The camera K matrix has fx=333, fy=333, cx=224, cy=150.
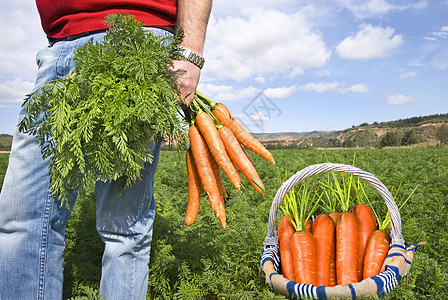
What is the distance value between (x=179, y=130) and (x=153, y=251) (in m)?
1.59

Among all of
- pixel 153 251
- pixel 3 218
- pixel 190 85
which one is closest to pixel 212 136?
pixel 190 85

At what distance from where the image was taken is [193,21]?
170cm

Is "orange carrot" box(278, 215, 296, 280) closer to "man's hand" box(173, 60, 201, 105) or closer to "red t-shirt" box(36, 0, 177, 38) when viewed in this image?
"man's hand" box(173, 60, 201, 105)

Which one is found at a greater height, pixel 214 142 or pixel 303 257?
pixel 214 142

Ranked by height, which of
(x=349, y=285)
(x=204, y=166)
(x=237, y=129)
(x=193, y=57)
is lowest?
(x=349, y=285)

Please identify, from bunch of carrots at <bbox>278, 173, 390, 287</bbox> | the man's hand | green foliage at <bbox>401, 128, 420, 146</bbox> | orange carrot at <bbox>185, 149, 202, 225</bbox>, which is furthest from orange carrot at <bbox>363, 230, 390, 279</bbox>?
green foliage at <bbox>401, 128, 420, 146</bbox>

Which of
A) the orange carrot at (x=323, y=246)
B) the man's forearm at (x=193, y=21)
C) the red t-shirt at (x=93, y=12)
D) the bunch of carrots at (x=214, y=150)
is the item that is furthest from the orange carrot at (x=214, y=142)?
the orange carrot at (x=323, y=246)

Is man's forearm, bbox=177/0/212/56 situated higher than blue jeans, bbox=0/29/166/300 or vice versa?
man's forearm, bbox=177/0/212/56

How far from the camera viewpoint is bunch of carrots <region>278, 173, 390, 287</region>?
253cm

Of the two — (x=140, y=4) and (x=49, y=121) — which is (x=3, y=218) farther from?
(x=140, y=4)

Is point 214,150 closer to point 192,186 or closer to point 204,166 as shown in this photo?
point 204,166

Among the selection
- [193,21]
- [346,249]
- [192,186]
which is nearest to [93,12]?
[193,21]

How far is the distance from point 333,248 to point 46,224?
2194mm

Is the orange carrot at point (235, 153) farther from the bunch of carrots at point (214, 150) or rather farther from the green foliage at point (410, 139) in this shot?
the green foliage at point (410, 139)
